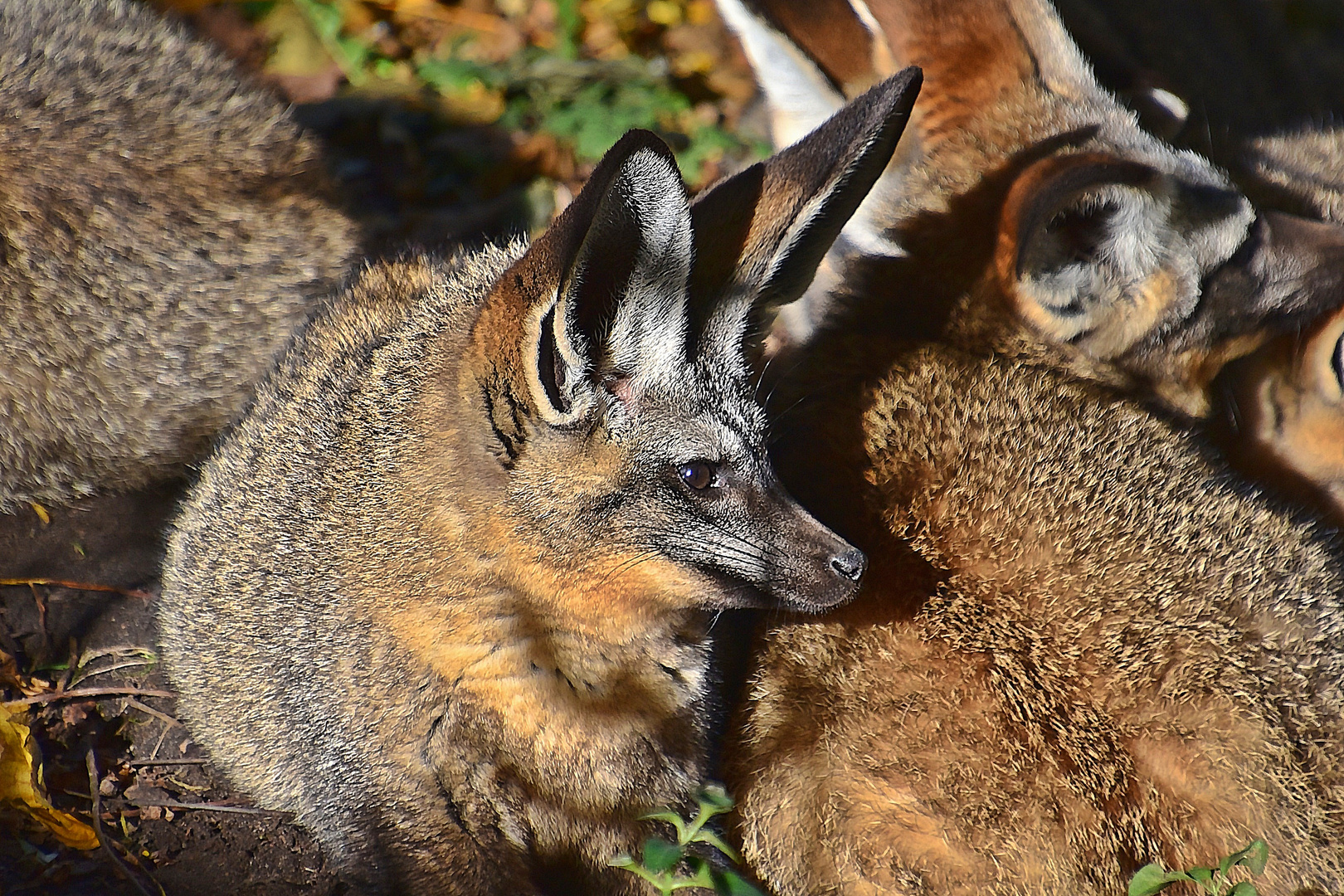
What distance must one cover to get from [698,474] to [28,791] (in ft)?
8.64

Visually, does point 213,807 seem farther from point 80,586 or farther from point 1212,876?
point 1212,876

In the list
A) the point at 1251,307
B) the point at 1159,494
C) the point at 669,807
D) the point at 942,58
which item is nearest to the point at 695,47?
the point at 942,58

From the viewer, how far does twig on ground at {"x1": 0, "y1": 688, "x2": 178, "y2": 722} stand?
4.12 metres

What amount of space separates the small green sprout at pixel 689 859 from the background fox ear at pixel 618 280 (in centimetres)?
128

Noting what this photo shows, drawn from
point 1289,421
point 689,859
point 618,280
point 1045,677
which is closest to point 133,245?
point 618,280

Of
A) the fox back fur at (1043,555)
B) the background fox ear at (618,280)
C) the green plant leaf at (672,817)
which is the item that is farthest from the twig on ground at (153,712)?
the background fox ear at (618,280)

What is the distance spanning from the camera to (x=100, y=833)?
3.84 meters

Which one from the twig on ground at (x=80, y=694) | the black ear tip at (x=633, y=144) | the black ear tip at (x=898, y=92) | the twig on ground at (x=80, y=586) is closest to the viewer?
the black ear tip at (x=633, y=144)

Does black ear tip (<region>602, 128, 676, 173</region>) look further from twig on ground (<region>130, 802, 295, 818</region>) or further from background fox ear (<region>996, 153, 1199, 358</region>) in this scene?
twig on ground (<region>130, 802, 295, 818</region>)

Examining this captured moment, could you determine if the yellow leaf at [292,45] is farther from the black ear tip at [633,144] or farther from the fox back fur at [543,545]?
the black ear tip at [633,144]

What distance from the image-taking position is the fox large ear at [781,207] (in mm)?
3053

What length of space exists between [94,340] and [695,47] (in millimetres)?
3927

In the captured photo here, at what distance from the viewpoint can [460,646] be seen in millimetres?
3234

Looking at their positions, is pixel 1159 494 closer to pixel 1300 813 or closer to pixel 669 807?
pixel 1300 813
